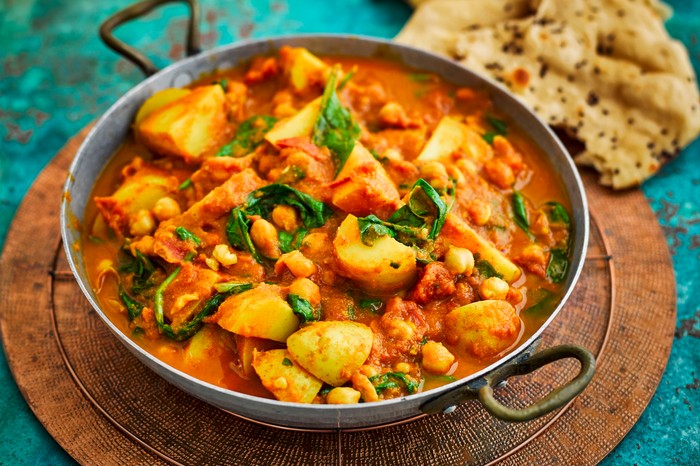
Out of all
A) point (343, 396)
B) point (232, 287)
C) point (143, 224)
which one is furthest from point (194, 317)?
point (343, 396)

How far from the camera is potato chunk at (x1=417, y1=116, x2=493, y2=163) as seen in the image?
427 cm

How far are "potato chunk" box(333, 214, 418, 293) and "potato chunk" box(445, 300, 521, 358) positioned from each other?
0.36m

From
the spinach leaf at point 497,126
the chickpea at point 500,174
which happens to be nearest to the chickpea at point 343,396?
the chickpea at point 500,174

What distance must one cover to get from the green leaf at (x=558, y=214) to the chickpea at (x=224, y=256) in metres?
1.99

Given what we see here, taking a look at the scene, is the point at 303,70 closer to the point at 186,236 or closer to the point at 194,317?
the point at 186,236

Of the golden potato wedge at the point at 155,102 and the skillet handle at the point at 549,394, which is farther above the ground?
the golden potato wedge at the point at 155,102

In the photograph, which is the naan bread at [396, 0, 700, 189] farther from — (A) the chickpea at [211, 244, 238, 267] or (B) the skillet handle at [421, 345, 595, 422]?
(A) the chickpea at [211, 244, 238, 267]

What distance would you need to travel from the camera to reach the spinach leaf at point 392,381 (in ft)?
10.9

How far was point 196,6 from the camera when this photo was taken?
16.0 feet

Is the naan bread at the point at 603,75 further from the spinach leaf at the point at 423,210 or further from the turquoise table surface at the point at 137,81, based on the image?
the spinach leaf at the point at 423,210

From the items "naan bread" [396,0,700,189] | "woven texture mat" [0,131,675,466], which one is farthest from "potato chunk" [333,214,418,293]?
"naan bread" [396,0,700,189]

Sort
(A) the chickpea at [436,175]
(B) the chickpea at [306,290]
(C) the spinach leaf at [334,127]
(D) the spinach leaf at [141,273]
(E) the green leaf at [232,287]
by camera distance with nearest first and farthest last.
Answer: (B) the chickpea at [306,290], (E) the green leaf at [232,287], (D) the spinach leaf at [141,273], (A) the chickpea at [436,175], (C) the spinach leaf at [334,127]

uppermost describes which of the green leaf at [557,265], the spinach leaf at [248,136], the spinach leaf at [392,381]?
the spinach leaf at [248,136]

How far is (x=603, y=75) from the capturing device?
16.8 ft
